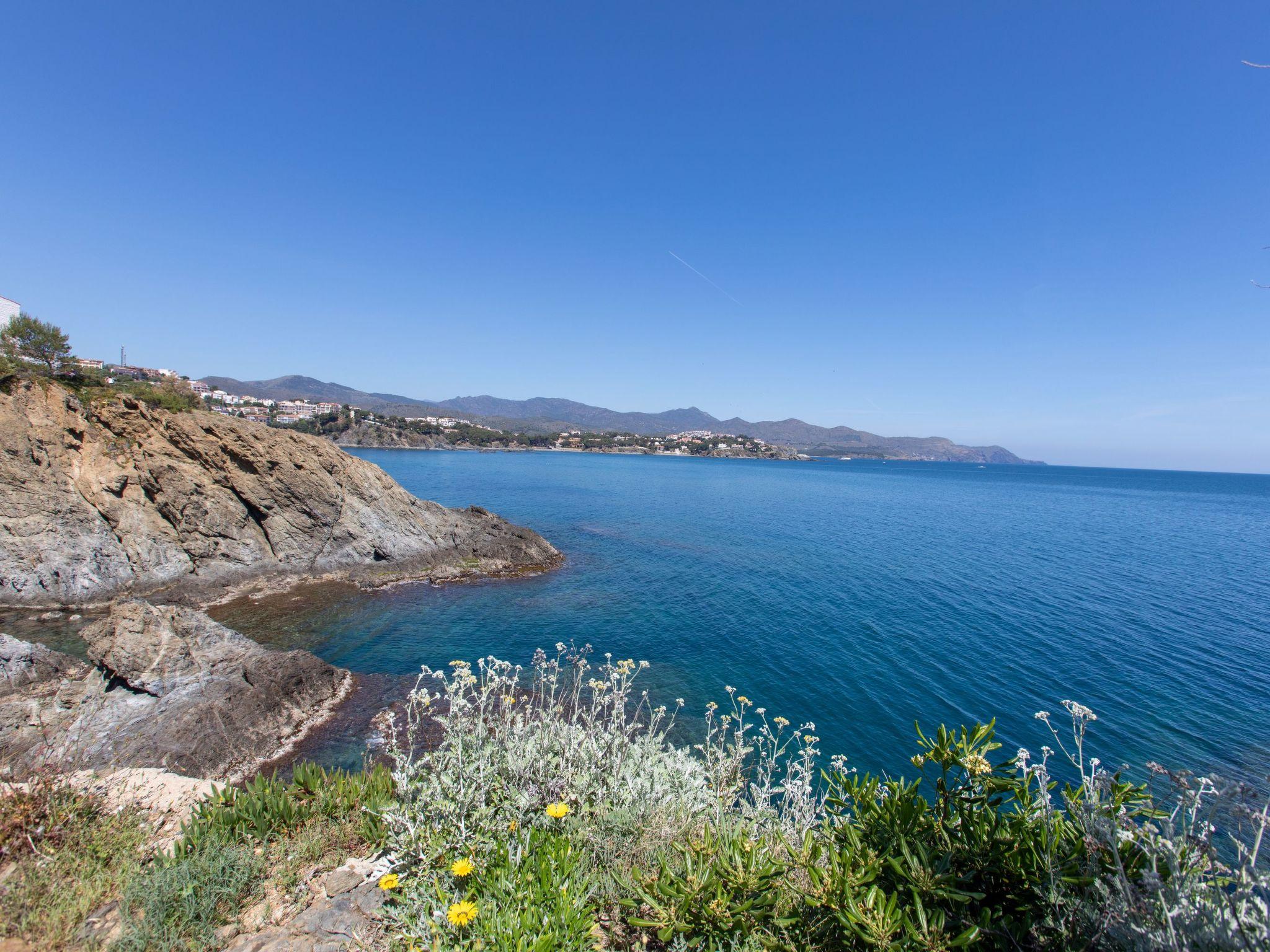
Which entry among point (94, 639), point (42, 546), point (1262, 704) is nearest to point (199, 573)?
point (42, 546)

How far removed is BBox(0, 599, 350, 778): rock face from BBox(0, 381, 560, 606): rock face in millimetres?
11621

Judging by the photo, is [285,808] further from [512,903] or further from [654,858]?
[654,858]

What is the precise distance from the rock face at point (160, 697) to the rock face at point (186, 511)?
38.1ft

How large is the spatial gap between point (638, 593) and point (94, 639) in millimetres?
19935

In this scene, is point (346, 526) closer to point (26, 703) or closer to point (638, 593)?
point (638, 593)

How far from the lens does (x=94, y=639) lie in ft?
44.5

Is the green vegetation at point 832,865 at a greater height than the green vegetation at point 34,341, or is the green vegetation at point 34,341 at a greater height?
the green vegetation at point 34,341

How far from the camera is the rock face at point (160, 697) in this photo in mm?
11078

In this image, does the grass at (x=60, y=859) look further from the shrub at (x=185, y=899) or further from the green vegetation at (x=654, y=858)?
the shrub at (x=185, y=899)

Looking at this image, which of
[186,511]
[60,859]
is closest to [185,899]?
[60,859]

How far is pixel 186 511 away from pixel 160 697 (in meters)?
16.2

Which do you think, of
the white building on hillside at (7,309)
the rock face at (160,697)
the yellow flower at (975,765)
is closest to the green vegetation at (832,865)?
the yellow flower at (975,765)

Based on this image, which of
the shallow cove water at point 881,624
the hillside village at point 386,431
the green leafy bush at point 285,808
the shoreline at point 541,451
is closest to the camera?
the green leafy bush at point 285,808

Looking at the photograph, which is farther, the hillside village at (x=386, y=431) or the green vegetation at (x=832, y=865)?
the hillside village at (x=386, y=431)
